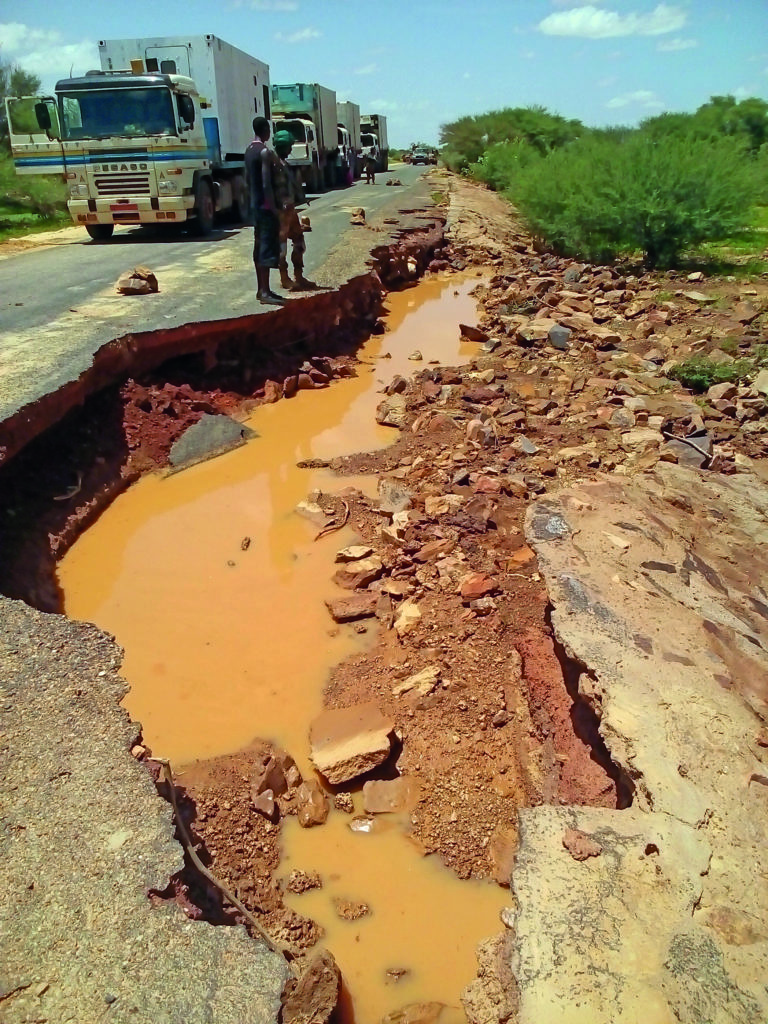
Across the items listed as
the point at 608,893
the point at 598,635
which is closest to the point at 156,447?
the point at 598,635

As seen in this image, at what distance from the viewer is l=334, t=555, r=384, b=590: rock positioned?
473 cm

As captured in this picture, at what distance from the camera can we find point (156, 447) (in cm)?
648

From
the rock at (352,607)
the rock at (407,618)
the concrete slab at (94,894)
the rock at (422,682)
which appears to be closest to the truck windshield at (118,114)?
the rock at (352,607)

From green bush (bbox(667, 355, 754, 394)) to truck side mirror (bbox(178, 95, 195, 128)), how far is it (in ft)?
28.1

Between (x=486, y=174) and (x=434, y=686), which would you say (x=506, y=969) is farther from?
(x=486, y=174)

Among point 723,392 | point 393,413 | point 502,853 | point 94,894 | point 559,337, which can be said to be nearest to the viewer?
point 94,894

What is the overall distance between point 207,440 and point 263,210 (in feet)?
8.91

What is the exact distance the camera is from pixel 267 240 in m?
8.10

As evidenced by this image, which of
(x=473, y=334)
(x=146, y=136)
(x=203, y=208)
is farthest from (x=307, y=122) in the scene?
(x=473, y=334)

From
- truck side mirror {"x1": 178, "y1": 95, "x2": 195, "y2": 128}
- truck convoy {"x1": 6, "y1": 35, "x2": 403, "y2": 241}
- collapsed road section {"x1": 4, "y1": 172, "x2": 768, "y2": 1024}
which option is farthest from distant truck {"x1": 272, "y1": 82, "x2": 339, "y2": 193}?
collapsed road section {"x1": 4, "y1": 172, "x2": 768, "y2": 1024}

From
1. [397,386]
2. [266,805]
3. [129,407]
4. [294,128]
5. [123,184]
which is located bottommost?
[266,805]

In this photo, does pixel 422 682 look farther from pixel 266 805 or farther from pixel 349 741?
pixel 266 805

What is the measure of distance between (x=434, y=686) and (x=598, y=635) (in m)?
0.80

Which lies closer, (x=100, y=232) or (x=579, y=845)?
(x=579, y=845)
